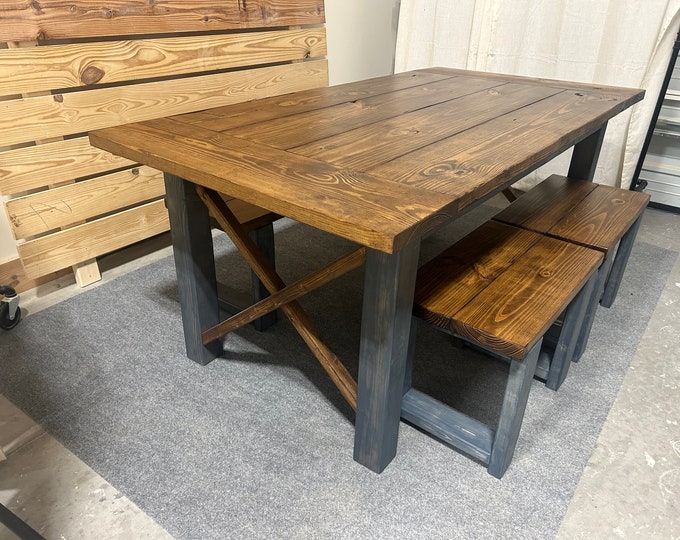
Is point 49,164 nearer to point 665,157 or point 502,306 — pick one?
point 502,306

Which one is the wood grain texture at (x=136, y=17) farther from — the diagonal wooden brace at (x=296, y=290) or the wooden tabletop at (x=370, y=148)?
the diagonal wooden brace at (x=296, y=290)

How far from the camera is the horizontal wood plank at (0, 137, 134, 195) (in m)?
1.69

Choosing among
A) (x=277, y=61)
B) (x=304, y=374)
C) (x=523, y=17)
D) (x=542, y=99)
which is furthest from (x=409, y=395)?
(x=523, y=17)

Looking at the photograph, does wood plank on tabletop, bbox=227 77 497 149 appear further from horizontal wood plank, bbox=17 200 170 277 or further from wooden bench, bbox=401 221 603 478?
horizontal wood plank, bbox=17 200 170 277

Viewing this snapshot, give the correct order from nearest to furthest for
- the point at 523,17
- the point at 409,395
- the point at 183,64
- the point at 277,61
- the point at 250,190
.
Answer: the point at 250,190 < the point at 409,395 < the point at 183,64 < the point at 277,61 < the point at 523,17

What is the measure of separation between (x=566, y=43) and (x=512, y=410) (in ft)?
6.77

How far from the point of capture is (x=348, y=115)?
4.79ft

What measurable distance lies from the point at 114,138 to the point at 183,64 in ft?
3.19

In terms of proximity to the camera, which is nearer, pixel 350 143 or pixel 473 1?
pixel 350 143

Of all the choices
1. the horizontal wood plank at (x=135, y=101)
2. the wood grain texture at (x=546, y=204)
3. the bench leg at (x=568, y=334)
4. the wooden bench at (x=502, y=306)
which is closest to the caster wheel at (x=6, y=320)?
the horizontal wood plank at (x=135, y=101)

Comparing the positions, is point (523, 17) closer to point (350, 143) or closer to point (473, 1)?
point (473, 1)

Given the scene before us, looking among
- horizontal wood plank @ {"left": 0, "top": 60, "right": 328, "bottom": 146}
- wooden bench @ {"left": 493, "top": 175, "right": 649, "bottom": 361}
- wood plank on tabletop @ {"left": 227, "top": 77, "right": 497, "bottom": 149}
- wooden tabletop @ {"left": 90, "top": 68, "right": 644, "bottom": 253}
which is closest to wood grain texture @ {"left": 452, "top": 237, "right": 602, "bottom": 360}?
wooden bench @ {"left": 493, "top": 175, "right": 649, "bottom": 361}

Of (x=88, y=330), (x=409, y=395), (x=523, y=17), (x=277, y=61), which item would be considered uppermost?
(x=523, y=17)

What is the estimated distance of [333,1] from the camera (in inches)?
108
